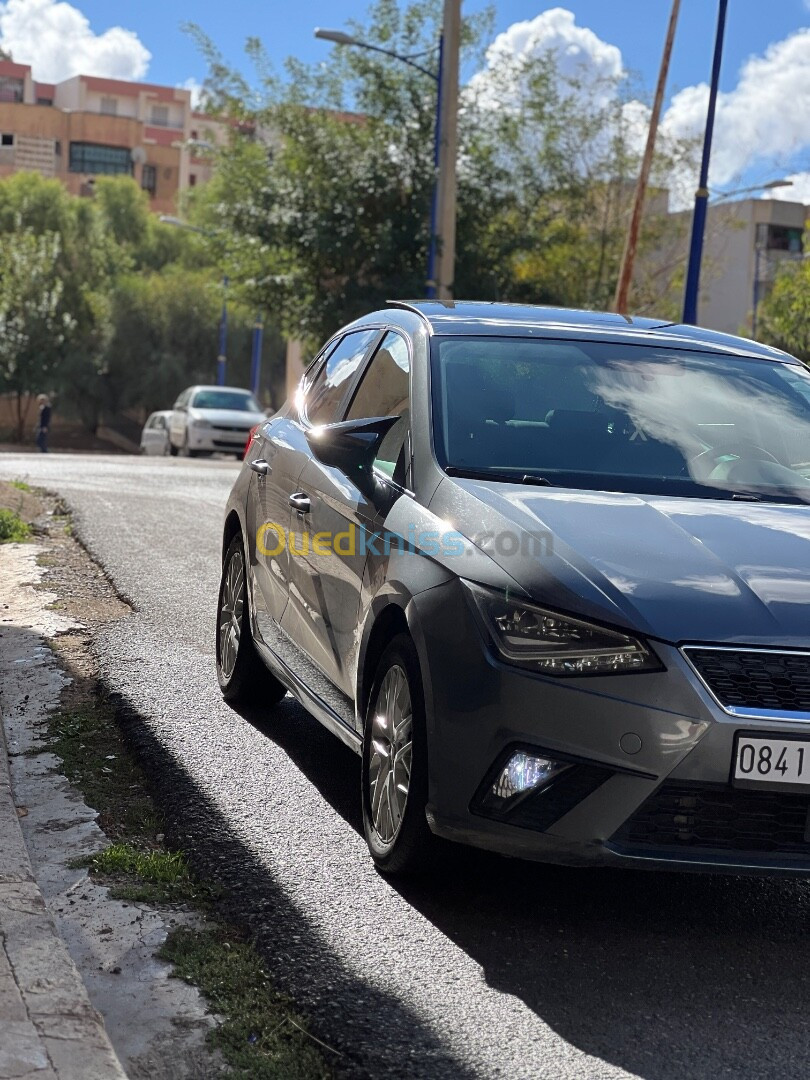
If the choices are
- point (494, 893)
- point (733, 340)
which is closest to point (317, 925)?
point (494, 893)

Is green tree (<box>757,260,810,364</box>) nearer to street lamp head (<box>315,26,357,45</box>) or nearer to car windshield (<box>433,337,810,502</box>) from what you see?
street lamp head (<box>315,26,357,45</box>)

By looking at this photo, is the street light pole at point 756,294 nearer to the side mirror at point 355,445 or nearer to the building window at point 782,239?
the building window at point 782,239

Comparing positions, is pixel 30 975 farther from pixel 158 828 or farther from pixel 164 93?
pixel 164 93

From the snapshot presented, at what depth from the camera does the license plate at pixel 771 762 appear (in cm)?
359

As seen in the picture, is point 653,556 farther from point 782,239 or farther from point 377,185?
point 782,239

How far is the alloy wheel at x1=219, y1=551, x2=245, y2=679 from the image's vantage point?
21.3ft

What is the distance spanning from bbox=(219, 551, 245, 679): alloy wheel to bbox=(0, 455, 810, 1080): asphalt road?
447 mm

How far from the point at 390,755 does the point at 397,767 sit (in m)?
0.07

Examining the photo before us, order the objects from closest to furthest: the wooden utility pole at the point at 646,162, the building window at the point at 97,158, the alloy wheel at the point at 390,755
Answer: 1. the alloy wheel at the point at 390,755
2. the wooden utility pole at the point at 646,162
3. the building window at the point at 97,158

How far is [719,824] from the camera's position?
12.2 ft

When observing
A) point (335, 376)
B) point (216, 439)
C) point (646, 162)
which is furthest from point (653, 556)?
point (216, 439)

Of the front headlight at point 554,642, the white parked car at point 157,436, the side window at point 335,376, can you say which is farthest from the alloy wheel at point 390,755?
the white parked car at point 157,436

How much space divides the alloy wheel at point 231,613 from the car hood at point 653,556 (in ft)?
7.36

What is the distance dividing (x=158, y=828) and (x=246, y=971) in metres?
1.24
